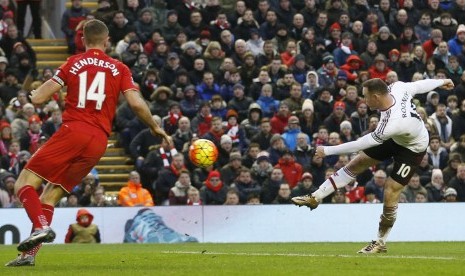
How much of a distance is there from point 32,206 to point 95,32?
2001mm

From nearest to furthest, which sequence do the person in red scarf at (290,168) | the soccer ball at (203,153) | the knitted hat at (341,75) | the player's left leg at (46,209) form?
the player's left leg at (46,209), the soccer ball at (203,153), the person in red scarf at (290,168), the knitted hat at (341,75)

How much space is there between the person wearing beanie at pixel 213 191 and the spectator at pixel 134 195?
1051mm

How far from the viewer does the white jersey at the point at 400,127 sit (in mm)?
15570

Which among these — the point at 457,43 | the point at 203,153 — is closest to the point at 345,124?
the point at 457,43

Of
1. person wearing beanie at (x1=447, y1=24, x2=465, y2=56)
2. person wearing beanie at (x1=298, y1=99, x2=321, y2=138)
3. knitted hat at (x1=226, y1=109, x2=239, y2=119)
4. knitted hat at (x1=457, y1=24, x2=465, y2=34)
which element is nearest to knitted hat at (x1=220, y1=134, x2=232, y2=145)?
knitted hat at (x1=226, y1=109, x2=239, y2=119)

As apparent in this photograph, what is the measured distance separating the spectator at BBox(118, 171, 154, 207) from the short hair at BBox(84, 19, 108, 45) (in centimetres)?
1071

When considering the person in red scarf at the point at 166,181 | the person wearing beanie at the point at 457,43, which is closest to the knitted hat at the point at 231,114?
the person in red scarf at the point at 166,181

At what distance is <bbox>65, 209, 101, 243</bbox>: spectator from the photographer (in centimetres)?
2259

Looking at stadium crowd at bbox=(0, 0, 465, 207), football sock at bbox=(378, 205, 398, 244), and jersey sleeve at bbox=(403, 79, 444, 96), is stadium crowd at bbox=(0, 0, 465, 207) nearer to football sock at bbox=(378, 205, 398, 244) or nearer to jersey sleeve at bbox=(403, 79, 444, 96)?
football sock at bbox=(378, 205, 398, 244)

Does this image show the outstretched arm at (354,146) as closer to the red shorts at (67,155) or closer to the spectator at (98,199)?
the red shorts at (67,155)

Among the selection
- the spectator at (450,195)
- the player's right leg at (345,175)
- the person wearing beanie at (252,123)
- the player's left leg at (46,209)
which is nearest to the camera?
the player's left leg at (46,209)

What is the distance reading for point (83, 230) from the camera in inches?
893

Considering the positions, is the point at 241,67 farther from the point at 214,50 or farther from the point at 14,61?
the point at 14,61

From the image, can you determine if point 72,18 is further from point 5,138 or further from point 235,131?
point 235,131
